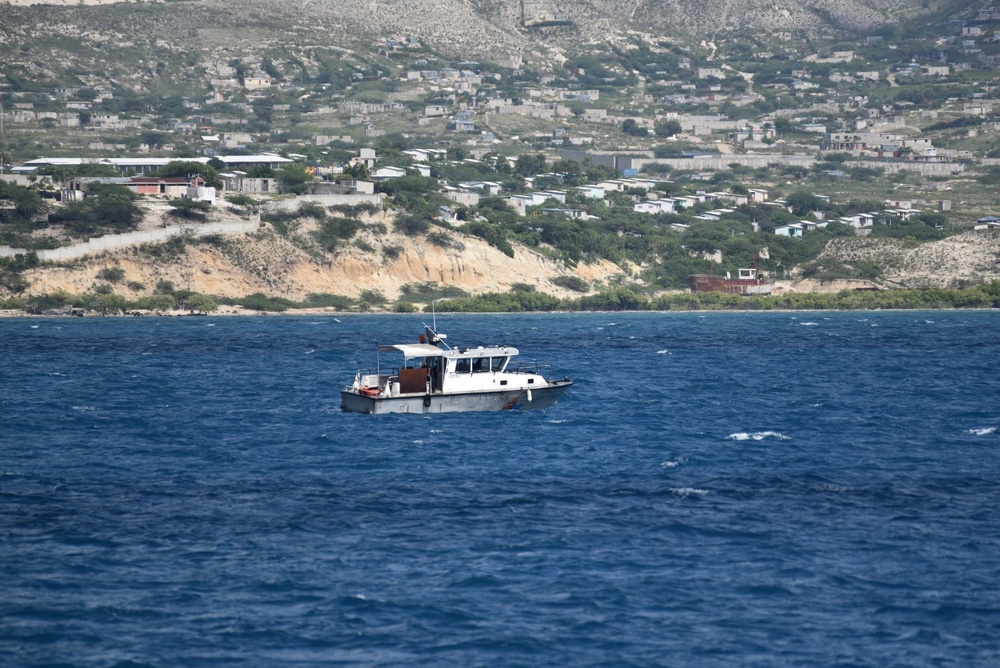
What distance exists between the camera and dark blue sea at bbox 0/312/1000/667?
113 feet

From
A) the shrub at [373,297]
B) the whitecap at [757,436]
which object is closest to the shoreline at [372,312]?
the shrub at [373,297]

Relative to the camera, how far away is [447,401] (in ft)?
234

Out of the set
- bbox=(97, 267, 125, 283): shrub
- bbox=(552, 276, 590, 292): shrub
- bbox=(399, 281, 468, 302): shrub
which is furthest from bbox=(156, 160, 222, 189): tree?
bbox=(552, 276, 590, 292): shrub

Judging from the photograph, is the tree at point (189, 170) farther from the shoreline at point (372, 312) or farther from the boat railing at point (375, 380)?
the boat railing at point (375, 380)

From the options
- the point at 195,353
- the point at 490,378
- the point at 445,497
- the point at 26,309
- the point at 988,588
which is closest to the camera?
the point at 988,588

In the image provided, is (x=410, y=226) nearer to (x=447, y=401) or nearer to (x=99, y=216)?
(x=99, y=216)

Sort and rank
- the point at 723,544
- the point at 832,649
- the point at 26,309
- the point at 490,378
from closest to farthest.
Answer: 1. the point at 832,649
2. the point at 723,544
3. the point at 490,378
4. the point at 26,309

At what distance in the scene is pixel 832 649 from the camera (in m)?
33.8

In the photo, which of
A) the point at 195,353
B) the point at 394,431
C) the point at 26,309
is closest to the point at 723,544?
the point at 394,431

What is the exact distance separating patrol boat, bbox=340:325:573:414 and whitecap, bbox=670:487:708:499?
21.0m

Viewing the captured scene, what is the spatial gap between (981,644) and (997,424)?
38.0m

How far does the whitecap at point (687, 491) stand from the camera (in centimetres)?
4981

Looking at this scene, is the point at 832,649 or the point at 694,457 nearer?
the point at 832,649

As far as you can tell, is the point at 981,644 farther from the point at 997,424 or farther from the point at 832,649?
the point at 997,424
